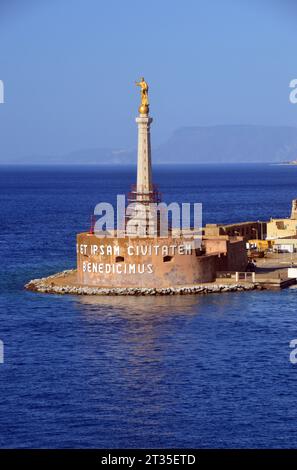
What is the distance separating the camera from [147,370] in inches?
1743

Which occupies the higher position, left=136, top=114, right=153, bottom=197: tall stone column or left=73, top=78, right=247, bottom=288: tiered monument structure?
left=136, top=114, right=153, bottom=197: tall stone column

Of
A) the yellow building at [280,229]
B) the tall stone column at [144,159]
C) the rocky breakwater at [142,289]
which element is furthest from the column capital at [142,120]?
the yellow building at [280,229]

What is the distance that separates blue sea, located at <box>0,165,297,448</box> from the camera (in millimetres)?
37125

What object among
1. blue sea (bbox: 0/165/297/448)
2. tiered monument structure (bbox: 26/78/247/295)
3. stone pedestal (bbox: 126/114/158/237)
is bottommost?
blue sea (bbox: 0/165/297/448)

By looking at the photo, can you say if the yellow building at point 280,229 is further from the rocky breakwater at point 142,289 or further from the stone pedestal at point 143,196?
the rocky breakwater at point 142,289

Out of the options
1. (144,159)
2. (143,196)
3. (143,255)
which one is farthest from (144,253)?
(144,159)

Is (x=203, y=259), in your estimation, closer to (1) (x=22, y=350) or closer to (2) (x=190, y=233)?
(2) (x=190, y=233)

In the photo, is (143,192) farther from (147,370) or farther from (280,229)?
(280,229)

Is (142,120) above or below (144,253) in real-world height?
above

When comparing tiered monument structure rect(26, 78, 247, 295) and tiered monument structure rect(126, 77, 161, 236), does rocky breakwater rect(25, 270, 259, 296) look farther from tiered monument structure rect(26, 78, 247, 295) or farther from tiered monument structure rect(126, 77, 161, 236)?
tiered monument structure rect(126, 77, 161, 236)

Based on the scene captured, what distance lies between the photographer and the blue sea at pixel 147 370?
1462 inches

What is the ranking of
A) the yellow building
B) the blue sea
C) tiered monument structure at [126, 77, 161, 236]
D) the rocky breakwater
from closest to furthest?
the blue sea
the rocky breakwater
tiered monument structure at [126, 77, 161, 236]
the yellow building

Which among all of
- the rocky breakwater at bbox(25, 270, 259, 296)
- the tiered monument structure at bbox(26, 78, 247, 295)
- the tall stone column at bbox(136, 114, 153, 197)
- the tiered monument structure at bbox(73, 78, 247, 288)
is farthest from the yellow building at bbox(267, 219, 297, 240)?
the rocky breakwater at bbox(25, 270, 259, 296)
